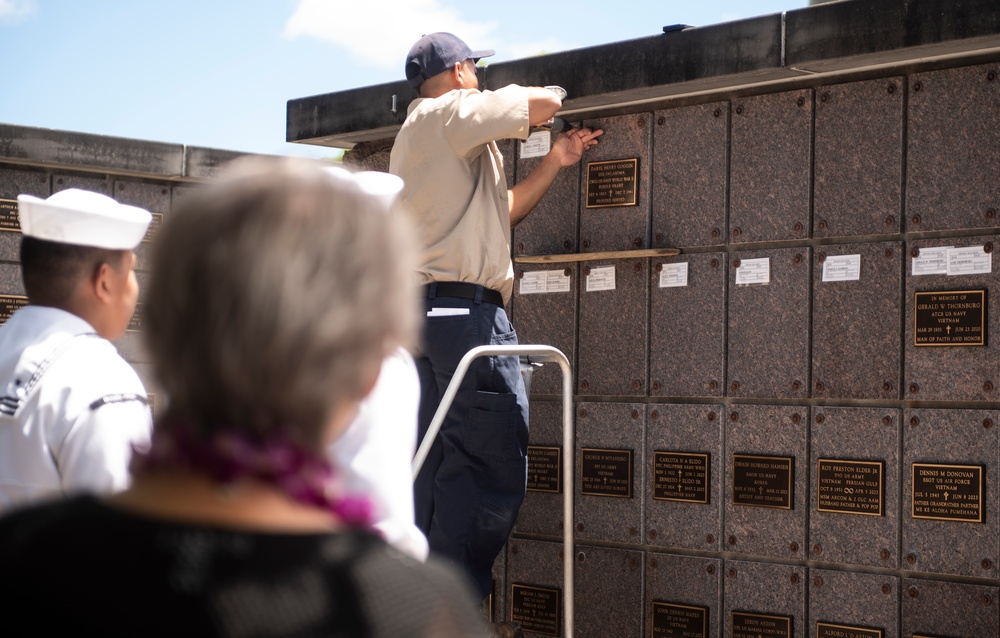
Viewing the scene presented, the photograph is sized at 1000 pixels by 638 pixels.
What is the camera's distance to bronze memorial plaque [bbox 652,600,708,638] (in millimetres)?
4941

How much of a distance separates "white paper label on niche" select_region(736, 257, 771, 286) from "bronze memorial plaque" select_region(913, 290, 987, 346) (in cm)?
60

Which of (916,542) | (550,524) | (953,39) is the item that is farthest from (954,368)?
(550,524)

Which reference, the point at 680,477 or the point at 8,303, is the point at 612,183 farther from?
the point at 8,303

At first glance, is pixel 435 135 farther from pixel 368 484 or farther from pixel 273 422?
pixel 273 422

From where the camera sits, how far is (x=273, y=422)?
3.98 feet

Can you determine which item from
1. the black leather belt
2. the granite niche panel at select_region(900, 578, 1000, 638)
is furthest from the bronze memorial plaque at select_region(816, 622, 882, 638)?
the black leather belt

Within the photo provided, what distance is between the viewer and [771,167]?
4.85 metres

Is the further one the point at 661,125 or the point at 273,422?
the point at 661,125

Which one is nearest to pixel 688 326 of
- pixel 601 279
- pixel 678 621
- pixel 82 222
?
pixel 601 279

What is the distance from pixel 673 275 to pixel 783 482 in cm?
99

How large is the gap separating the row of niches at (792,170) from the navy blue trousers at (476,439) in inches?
32.5

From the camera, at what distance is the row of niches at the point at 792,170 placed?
173 inches

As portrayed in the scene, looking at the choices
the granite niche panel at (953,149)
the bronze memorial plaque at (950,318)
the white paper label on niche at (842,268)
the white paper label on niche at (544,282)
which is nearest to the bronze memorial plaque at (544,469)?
the white paper label on niche at (544,282)

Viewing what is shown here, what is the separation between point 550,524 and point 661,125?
1840 mm
